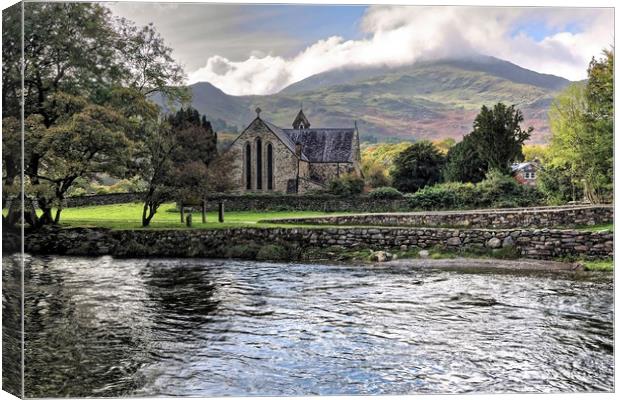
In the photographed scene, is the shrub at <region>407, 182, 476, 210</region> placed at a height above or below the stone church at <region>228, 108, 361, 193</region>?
below

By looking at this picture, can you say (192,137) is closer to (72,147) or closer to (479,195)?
(72,147)

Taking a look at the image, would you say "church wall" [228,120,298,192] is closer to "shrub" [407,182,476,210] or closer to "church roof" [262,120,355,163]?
"church roof" [262,120,355,163]

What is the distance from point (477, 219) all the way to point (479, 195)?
49 centimetres

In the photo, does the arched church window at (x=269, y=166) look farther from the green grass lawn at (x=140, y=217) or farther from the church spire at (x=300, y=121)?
the church spire at (x=300, y=121)

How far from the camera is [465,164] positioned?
8398mm

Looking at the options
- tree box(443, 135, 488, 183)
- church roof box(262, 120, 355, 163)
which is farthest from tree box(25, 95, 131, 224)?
tree box(443, 135, 488, 183)

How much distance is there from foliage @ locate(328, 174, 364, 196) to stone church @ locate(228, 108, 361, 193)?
0.35ft

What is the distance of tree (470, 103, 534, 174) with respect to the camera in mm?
7980

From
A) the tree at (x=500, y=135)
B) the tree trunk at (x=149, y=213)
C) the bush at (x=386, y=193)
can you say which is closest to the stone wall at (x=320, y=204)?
the bush at (x=386, y=193)

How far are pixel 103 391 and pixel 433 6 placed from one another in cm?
523

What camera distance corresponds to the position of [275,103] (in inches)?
300

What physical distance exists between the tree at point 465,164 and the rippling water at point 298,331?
138cm

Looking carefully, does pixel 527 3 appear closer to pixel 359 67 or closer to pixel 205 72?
pixel 359 67

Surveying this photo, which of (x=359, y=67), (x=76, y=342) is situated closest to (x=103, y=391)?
(x=76, y=342)
